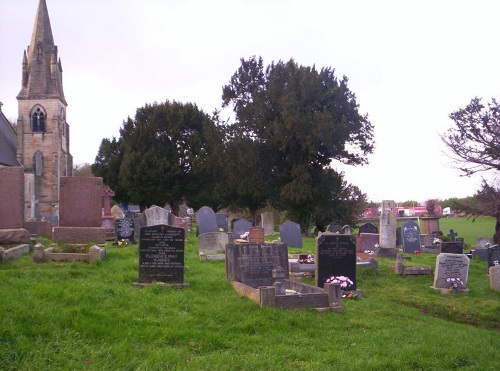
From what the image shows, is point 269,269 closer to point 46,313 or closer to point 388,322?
point 388,322

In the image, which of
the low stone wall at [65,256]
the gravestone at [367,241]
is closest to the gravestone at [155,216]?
the low stone wall at [65,256]

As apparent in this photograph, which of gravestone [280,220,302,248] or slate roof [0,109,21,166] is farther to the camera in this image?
slate roof [0,109,21,166]

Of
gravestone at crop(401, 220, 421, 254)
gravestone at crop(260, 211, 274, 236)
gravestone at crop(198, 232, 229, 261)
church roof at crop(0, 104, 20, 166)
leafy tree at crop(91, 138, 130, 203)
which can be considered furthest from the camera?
leafy tree at crop(91, 138, 130, 203)

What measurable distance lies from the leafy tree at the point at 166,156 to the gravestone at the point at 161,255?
31.4 meters

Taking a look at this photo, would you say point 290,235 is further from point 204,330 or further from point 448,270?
point 204,330

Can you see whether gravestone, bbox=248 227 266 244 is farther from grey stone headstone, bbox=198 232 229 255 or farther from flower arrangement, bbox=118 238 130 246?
flower arrangement, bbox=118 238 130 246

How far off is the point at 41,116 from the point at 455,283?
4525cm

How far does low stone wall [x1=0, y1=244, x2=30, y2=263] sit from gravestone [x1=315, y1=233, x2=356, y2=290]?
22.5 ft

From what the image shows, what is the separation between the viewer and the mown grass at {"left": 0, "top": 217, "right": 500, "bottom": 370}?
5.91 meters

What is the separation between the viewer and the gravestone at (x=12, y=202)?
46.7 ft

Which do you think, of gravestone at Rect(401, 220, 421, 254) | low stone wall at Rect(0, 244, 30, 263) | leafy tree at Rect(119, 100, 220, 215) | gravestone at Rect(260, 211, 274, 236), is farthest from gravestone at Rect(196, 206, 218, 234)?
leafy tree at Rect(119, 100, 220, 215)

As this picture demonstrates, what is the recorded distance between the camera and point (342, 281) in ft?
34.8

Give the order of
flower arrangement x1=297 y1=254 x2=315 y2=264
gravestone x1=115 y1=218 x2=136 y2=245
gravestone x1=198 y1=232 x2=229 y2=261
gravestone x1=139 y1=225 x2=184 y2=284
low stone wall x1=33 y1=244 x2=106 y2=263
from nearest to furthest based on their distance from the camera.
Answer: gravestone x1=139 y1=225 x2=184 y2=284 < low stone wall x1=33 y1=244 x2=106 y2=263 < flower arrangement x1=297 y1=254 x2=315 y2=264 < gravestone x1=198 y1=232 x2=229 y2=261 < gravestone x1=115 y1=218 x2=136 y2=245

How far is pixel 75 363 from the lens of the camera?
5602 mm
